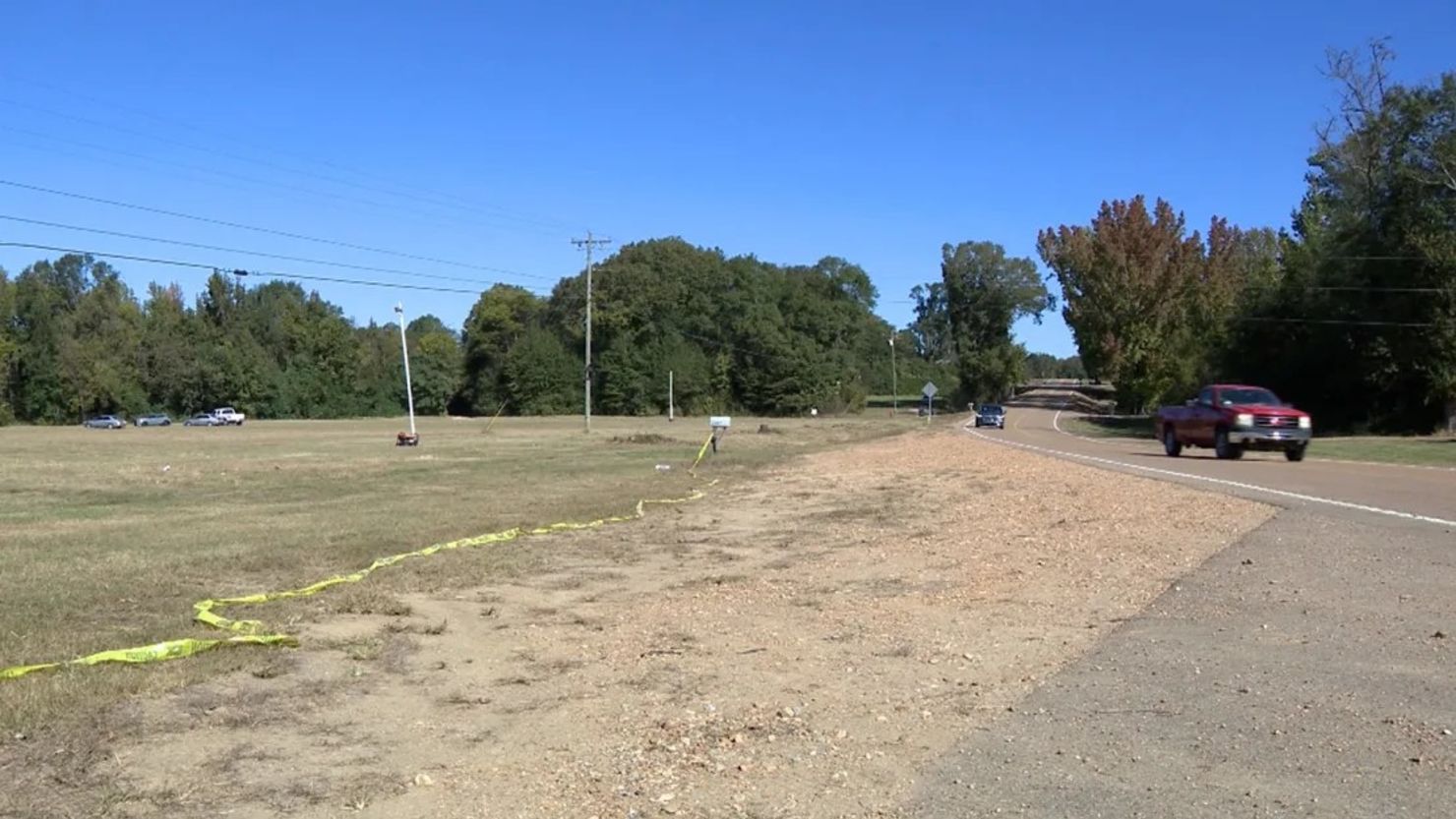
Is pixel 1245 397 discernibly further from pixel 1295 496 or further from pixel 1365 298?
pixel 1365 298

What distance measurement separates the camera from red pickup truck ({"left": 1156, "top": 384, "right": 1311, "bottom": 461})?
27844mm

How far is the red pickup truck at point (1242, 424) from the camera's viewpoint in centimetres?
2784

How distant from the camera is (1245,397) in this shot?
29.4m

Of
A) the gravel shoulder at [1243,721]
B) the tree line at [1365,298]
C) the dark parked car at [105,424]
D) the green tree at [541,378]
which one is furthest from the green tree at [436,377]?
the gravel shoulder at [1243,721]

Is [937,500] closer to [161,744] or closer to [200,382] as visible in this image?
[161,744]

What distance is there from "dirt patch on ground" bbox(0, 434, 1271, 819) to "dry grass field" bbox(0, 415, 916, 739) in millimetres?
610

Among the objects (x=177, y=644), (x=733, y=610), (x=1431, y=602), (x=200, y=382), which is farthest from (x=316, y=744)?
(x=200, y=382)

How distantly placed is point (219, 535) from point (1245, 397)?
949 inches

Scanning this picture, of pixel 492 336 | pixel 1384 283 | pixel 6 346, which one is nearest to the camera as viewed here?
pixel 1384 283

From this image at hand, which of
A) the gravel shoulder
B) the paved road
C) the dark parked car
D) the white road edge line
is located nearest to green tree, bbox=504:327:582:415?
the dark parked car

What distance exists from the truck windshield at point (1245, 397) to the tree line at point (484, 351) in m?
108

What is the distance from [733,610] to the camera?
1040cm

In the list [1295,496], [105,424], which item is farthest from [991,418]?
[105,424]

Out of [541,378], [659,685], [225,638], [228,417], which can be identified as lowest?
[659,685]
